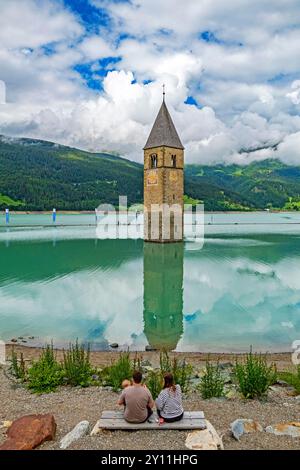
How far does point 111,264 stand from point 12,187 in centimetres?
14596

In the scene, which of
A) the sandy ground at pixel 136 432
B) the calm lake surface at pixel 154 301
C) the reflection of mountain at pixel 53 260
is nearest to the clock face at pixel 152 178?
the reflection of mountain at pixel 53 260

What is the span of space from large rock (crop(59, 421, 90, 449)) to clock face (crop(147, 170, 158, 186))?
37243 millimetres

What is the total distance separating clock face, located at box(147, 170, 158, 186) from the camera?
41719 mm

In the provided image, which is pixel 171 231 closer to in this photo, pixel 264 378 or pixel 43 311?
pixel 43 311

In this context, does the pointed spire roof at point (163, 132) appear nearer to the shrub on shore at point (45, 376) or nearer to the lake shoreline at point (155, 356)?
the lake shoreline at point (155, 356)

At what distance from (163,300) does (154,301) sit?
1.43 feet

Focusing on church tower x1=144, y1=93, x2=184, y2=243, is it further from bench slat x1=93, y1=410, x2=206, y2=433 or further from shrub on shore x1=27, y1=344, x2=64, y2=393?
bench slat x1=93, y1=410, x2=206, y2=433

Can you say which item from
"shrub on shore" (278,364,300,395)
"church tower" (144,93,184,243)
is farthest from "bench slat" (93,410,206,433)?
"church tower" (144,93,184,243)

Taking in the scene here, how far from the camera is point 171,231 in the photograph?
4219 centimetres

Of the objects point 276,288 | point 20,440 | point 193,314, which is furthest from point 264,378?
point 276,288

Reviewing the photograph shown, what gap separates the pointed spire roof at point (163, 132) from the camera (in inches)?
1628

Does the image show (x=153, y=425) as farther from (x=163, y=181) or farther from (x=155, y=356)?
(x=163, y=181)

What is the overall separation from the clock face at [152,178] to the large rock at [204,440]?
123 ft

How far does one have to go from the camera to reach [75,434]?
204 inches
